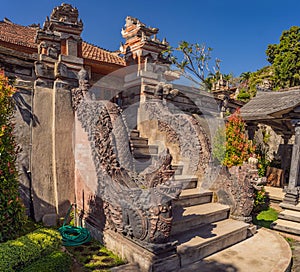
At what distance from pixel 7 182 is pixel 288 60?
20.0 metres

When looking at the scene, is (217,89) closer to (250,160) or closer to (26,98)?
(250,160)

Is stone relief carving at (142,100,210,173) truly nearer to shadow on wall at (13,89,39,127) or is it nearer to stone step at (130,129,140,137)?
stone step at (130,129,140,137)

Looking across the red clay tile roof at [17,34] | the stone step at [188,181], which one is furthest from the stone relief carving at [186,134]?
the red clay tile roof at [17,34]

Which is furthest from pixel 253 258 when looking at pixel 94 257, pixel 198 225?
pixel 94 257

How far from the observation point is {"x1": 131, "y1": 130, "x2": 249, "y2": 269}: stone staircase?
4125 millimetres

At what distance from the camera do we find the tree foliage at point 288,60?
1800 cm

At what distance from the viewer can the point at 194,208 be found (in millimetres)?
5355

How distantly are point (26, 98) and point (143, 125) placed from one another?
3441 millimetres

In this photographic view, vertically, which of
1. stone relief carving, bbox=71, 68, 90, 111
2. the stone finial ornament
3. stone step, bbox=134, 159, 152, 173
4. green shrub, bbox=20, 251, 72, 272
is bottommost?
green shrub, bbox=20, 251, 72, 272

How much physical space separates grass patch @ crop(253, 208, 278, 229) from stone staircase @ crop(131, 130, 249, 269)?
1934 millimetres

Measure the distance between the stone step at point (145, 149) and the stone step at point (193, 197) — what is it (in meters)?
1.68

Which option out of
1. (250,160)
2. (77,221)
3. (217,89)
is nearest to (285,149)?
(217,89)

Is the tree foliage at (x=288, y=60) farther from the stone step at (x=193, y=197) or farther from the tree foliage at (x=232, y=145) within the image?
the stone step at (x=193, y=197)

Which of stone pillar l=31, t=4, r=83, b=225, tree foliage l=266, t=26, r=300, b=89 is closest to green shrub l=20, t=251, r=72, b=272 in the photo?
stone pillar l=31, t=4, r=83, b=225
